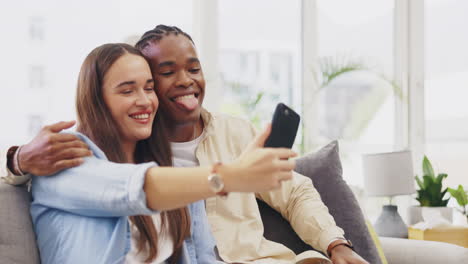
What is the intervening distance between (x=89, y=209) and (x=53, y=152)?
0.47 feet

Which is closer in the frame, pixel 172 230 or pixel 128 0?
pixel 172 230

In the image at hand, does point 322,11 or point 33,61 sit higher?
point 322,11

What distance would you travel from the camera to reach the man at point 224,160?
172 centimetres

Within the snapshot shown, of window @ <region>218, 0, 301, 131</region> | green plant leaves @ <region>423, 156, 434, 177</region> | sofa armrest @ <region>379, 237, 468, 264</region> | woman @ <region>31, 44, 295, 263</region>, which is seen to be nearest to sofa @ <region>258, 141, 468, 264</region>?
sofa armrest @ <region>379, 237, 468, 264</region>

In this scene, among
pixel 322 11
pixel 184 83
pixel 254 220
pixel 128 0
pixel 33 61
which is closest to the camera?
pixel 184 83

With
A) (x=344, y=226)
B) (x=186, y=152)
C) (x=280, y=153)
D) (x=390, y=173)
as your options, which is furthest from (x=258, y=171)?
(x=390, y=173)

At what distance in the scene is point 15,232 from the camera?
4.48ft

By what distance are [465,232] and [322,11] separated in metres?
1.86

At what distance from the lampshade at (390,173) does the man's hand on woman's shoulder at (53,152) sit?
218 cm

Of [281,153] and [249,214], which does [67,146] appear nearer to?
[281,153]

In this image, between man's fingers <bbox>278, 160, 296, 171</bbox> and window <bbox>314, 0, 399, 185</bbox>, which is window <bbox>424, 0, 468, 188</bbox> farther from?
man's fingers <bbox>278, 160, 296, 171</bbox>

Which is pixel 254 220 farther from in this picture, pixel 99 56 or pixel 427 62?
pixel 427 62

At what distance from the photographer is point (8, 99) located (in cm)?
306

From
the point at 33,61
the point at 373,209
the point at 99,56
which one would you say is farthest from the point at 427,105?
the point at 99,56
